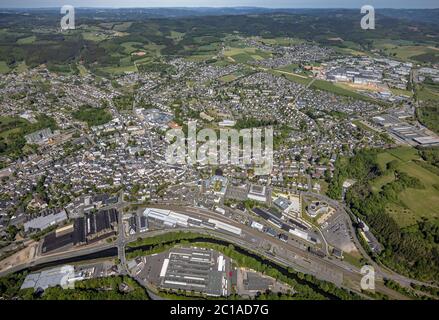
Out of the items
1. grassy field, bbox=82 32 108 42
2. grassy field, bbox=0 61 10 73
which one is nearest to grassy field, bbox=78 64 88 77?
grassy field, bbox=0 61 10 73

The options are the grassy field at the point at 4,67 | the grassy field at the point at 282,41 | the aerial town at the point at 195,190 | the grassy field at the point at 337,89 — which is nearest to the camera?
the aerial town at the point at 195,190

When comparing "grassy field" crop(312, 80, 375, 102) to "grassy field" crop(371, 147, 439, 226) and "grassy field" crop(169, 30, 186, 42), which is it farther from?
"grassy field" crop(169, 30, 186, 42)

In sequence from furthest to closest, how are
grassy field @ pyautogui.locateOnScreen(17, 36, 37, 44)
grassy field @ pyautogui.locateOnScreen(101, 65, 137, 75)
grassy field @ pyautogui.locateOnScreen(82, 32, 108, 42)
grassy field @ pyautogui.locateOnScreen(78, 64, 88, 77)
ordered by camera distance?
grassy field @ pyautogui.locateOnScreen(82, 32, 108, 42) → grassy field @ pyautogui.locateOnScreen(17, 36, 37, 44) → grassy field @ pyautogui.locateOnScreen(101, 65, 137, 75) → grassy field @ pyautogui.locateOnScreen(78, 64, 88, 77)

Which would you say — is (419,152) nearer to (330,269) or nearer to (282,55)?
(330,269)

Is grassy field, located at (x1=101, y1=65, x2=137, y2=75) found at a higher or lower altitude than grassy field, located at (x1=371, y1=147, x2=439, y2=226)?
higher

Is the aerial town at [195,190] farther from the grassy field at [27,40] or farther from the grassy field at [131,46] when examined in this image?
the grassy field at [27,40]

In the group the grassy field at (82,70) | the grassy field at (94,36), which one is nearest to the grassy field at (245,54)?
→ the grassy field at (82,70)

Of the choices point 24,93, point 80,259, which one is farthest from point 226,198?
point 24,93

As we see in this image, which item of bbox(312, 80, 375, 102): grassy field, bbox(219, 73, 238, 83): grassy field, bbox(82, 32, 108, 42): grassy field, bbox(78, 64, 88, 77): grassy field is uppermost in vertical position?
bbox(82, 32, 108, 42): grassy field
